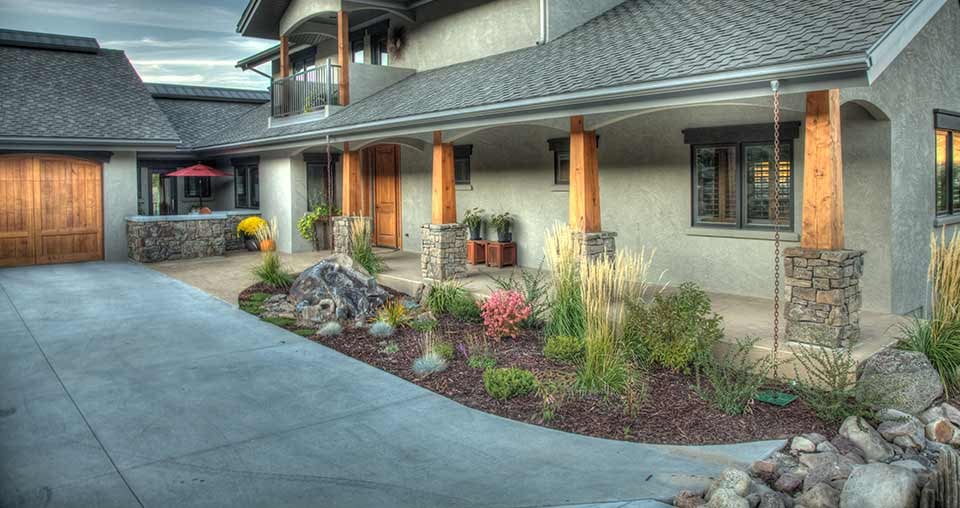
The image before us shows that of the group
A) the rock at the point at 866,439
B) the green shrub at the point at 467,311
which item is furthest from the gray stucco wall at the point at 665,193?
the rock at the point at 866,439

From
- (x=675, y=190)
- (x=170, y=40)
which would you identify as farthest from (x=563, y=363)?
(x=170, y=40)

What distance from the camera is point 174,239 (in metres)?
16.8

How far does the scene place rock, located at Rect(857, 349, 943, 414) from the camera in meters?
6.22

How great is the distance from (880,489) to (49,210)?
1721 cm

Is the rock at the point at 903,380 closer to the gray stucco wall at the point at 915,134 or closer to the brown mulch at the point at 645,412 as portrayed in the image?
the brown mulch at the point at 645,412

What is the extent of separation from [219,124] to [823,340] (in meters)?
20.2

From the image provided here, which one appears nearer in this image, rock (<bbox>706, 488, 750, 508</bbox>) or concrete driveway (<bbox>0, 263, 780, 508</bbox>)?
rock (<bbox>706, 488, 750, 508</bbox>)

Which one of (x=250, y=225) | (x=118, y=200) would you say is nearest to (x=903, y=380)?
(x=250, y=225)

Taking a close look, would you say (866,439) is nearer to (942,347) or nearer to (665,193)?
(942,347)

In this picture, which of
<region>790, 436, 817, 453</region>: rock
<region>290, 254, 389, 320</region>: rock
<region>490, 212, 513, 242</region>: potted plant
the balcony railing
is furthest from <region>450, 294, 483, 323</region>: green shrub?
the balcony railing

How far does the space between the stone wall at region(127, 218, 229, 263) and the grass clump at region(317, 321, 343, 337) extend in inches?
357

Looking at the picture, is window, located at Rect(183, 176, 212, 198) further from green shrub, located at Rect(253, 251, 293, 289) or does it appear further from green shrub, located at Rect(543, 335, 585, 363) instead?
green shrub, located at Rect(543, 335, 585, 363)

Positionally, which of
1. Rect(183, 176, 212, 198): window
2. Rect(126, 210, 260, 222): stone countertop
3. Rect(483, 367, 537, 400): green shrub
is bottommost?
Rect(483, 367, 537, 400): green shrub

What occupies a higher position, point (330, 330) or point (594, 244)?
point (594, 244)
